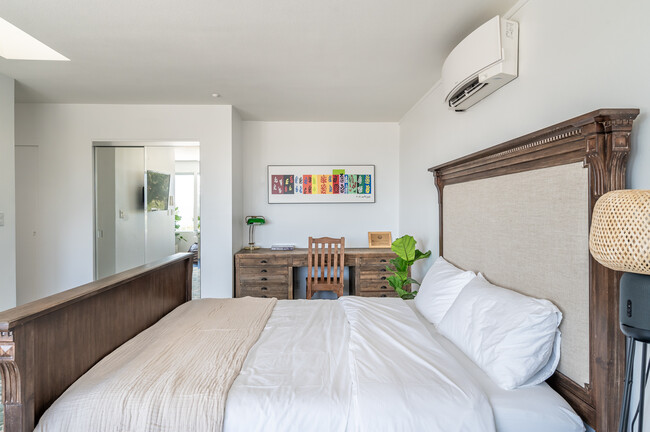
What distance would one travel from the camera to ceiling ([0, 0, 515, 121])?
1.80m

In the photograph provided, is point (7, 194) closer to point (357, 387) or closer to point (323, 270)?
point (323, 270)

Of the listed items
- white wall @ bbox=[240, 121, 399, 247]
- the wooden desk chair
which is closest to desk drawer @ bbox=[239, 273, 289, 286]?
the wooden desk chair

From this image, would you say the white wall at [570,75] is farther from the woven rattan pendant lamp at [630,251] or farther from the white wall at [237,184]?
the white wall at [237,184]

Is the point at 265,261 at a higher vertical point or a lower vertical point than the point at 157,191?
lower

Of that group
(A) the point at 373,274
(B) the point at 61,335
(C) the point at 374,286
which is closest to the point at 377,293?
(C) the point at 374,286

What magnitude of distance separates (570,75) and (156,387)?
2.12 meters

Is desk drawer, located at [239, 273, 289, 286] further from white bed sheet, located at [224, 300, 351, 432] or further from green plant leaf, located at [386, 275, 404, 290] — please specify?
white bed sheet, located at [224, 300, 351, 432]

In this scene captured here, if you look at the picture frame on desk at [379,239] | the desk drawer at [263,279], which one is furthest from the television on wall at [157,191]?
the picture frame on desk at [379,239]

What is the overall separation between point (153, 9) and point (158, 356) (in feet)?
6.20

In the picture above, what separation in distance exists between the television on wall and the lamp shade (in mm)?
4250

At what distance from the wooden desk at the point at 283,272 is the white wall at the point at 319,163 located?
1.71 ft

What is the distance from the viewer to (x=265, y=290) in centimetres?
366

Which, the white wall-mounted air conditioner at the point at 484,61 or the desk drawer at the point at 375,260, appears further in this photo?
the desk drawer at the point at 375,260

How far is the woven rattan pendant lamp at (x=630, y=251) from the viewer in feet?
2.35
